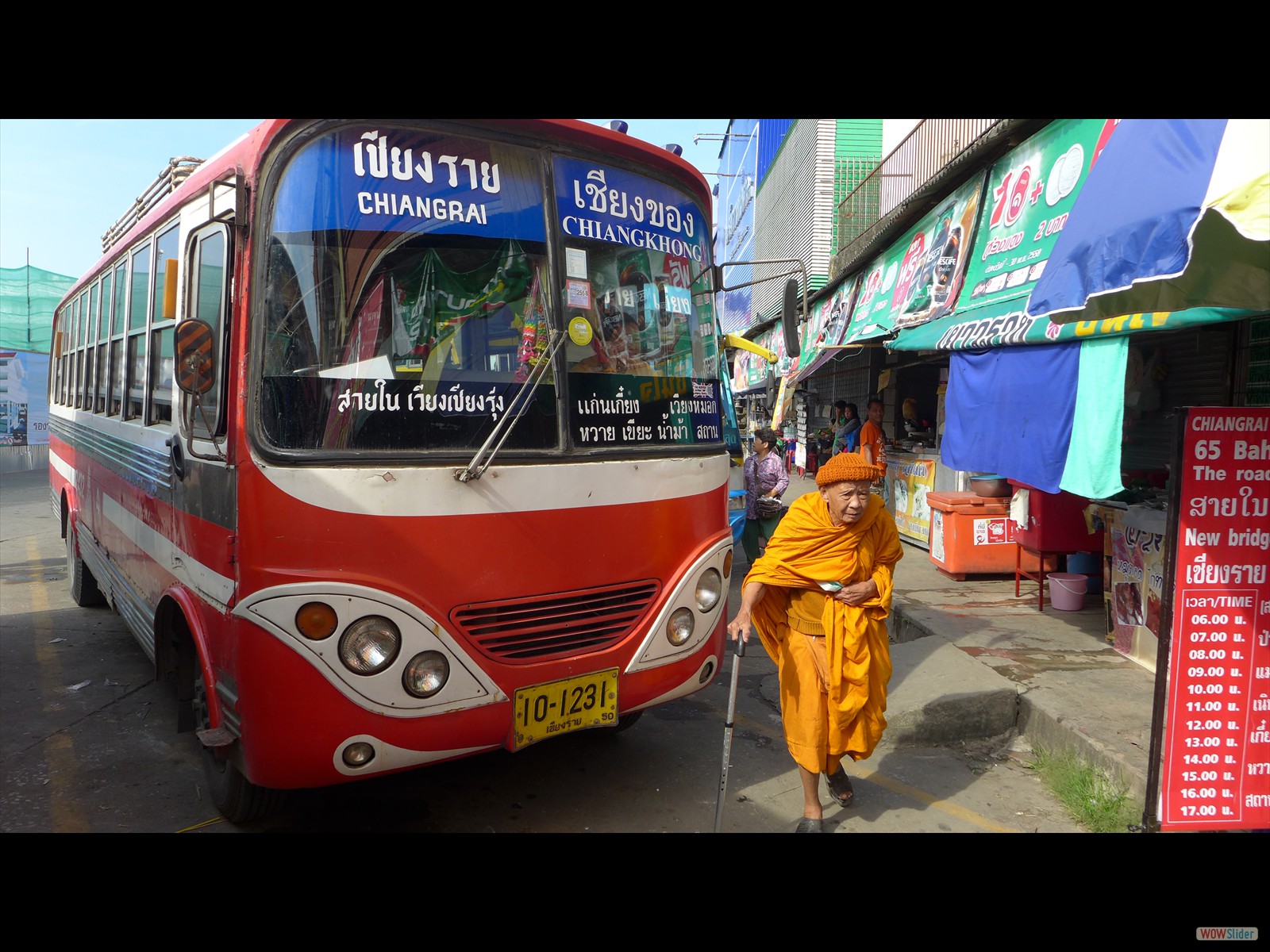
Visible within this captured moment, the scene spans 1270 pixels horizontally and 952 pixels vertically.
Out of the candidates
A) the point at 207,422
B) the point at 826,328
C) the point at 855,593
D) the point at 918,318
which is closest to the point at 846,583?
the point at 855,593

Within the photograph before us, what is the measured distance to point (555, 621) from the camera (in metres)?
3.38

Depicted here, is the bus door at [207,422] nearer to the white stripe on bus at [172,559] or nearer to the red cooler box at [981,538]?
the white stripe on bus at [172,559]

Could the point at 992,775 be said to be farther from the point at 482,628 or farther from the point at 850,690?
the point at 482,628

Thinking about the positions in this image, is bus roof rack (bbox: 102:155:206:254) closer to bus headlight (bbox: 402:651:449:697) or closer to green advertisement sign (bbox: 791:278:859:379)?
bus headlight (bbox: 402:651:449:697)

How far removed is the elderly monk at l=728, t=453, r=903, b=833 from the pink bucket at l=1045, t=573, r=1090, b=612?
3833mm

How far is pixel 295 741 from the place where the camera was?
2.95 meters

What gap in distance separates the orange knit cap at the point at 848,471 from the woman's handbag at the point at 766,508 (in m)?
4.38

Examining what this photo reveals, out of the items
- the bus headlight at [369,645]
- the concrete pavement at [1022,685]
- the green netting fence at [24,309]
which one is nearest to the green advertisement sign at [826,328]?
the concrete pavement at [1022,685]

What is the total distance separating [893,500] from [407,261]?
358 inches

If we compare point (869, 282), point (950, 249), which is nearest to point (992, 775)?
point (950, 249)

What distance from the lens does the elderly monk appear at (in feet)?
12.1

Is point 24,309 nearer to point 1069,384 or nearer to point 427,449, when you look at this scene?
point 427,449

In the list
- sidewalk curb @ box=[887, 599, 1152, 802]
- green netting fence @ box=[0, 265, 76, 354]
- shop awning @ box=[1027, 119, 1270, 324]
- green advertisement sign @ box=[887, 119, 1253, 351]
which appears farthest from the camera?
green netting fence @ box=[0, 265, 76, 354]

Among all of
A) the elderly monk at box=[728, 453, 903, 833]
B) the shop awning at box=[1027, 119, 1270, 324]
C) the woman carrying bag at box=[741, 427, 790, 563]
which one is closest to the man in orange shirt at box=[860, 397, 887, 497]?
the woman carrying bag at box=[741, 427, 790, 563]
